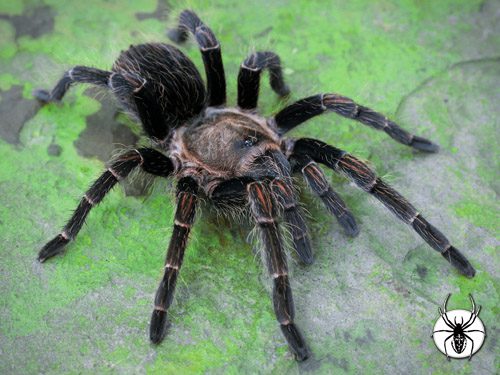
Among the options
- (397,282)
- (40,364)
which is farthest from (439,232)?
(40,364)

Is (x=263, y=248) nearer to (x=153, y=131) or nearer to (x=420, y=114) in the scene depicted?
(x=153, y=131)

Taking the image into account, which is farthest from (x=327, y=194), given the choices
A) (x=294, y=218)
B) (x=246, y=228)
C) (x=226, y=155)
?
(x=226, y=155)

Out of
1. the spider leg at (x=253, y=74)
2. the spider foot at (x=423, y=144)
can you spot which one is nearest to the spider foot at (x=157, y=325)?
the spider leg at (x=253, y=74)

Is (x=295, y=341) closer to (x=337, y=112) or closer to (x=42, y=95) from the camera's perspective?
(x=337, y=112)

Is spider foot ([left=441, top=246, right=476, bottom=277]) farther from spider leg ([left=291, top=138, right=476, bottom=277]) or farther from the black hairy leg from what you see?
the black hairy leg

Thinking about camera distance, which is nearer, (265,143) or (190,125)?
(265,143)

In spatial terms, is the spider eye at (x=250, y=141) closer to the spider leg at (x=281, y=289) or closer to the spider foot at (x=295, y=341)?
the spider leg at (x=281, y=289)
